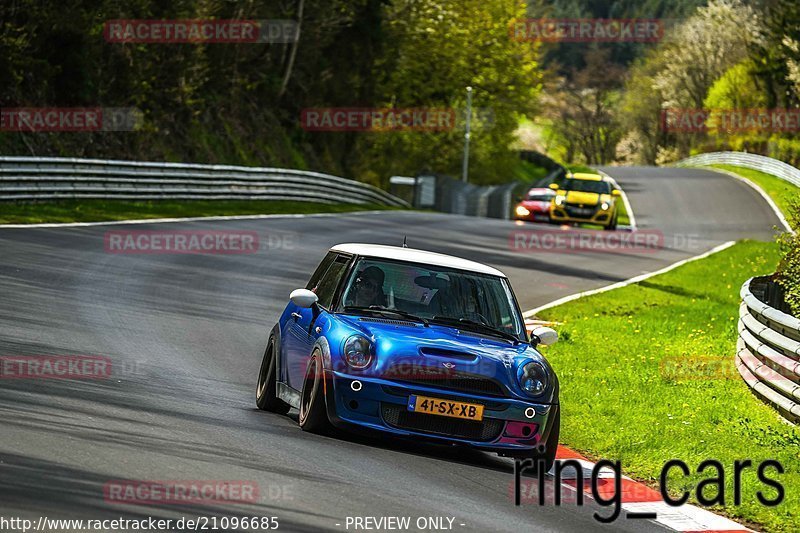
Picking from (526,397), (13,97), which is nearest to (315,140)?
(13,97)

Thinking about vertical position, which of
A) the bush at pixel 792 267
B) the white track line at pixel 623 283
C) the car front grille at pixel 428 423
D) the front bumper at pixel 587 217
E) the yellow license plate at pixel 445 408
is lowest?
the white track line at pixel 623 283

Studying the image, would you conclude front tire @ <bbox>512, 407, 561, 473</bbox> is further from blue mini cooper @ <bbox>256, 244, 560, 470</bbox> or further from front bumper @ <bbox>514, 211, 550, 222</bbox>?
front bumper @ <bbox>514, 211, 550, 222</bbox>

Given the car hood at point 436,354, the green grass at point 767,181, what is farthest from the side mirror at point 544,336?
the green grass at point 767,181

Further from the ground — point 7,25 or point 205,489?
point 7,25

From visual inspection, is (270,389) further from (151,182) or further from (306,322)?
(151,182)

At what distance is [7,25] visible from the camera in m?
31.1

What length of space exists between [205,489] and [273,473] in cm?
74

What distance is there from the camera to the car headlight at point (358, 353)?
9258mm

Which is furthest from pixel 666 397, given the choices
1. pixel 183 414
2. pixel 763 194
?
pixel 763 194

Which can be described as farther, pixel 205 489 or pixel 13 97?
pixel 13 97

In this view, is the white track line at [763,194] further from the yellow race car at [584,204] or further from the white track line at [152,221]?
the white track line at [152,221]

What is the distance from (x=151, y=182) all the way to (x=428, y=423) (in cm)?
2550

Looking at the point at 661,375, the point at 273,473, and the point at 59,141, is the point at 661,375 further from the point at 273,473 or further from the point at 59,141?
the point at 59,141

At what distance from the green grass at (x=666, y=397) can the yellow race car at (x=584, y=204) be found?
17098 mm
